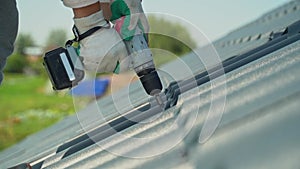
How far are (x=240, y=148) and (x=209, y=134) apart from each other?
A: 7 cm

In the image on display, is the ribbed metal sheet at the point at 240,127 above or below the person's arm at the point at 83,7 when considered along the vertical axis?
below

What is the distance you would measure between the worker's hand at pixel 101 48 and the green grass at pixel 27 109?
12.9m

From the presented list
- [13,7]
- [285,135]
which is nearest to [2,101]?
[13,7]

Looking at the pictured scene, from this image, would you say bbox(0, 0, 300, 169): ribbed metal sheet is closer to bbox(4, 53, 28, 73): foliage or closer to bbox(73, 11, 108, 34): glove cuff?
bbox(73, 11, 108, 34): glove cuff

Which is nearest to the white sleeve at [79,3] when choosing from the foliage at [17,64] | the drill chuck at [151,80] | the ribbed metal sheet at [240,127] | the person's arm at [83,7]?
the person's arm at [83,7]

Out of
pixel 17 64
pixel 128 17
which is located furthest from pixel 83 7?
pixel 17 64

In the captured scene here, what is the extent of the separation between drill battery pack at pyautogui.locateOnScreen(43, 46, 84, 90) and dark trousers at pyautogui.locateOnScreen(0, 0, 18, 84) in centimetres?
45

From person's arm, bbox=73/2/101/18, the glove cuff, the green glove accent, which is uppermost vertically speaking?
person's arm, bbox=73/2/101/18

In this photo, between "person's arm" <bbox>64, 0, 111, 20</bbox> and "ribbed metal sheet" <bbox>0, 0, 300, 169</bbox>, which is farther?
"person's arm" <bbox>64, 0, 111, 20</bbox>

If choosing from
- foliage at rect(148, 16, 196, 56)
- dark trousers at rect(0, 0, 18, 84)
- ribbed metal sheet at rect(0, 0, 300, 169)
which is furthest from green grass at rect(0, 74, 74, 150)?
ribbed metal sheet at rect(0, 0, 300, 169)

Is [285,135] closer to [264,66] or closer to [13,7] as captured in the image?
[264,66]

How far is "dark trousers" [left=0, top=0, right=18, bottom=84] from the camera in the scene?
2107 mm

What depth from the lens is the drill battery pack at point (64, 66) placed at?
1.71 meters

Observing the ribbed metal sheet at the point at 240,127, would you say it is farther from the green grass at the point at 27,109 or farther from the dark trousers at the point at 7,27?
the green grass at the point at 27,109
